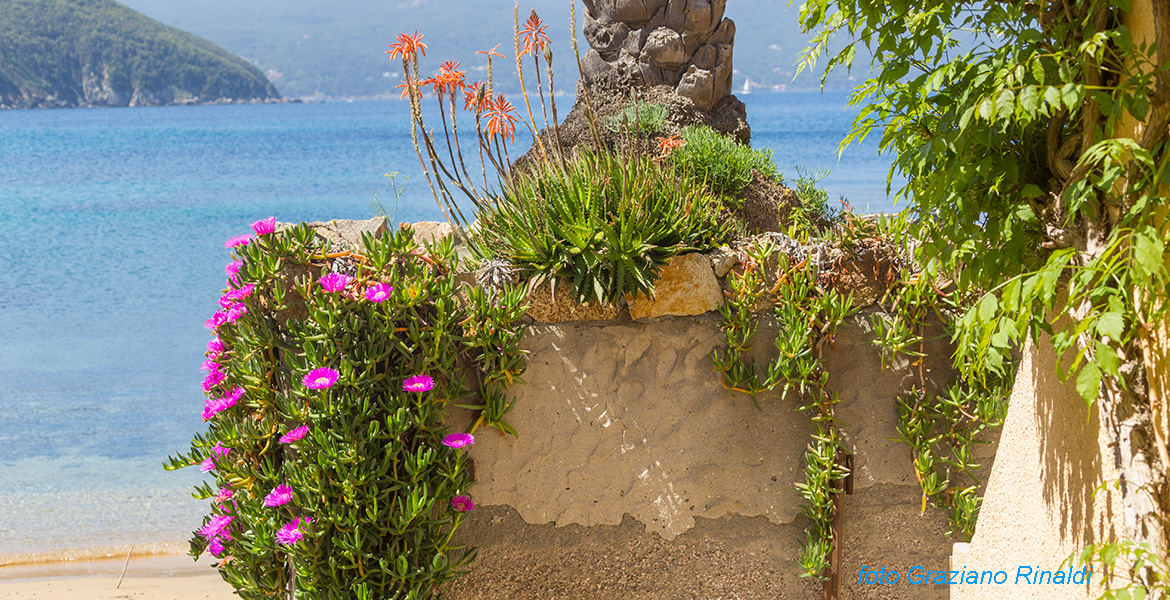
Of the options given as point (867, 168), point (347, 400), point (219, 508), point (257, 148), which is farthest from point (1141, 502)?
point (257, 148)

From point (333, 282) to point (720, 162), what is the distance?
3.35 meters

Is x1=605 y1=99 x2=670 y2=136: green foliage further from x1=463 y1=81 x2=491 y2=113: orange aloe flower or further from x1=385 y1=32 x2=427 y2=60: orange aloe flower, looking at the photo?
x1=385 y1=32 x2=427 y2=60: orange aloe flower

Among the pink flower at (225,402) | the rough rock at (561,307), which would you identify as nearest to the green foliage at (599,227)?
the rough rock at (561,307)

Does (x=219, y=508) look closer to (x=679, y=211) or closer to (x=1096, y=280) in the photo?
(x=679, y=211)

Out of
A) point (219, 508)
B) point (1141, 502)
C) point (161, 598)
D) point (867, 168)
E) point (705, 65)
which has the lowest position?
point (161, 598)

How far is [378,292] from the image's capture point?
271cm

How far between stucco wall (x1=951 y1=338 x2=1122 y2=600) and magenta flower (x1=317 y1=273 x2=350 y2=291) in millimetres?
2136

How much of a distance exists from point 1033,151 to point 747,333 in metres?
1.21

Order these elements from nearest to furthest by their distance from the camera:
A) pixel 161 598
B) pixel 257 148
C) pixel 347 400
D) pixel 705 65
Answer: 1. pixel 347 400
2. pixel 161 598
3. pixel 705 65
4. pixel 257 148

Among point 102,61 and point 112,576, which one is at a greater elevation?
point 102,61

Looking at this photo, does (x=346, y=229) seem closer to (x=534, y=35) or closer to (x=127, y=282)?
(x=534, y=35)

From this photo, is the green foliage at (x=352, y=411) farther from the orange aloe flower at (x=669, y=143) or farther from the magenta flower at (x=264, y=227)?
the orange aloe flower at (x=669, y=143)

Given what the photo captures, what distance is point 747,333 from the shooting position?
3.03 meters

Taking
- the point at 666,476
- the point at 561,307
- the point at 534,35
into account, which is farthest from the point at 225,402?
the point at 534,35
